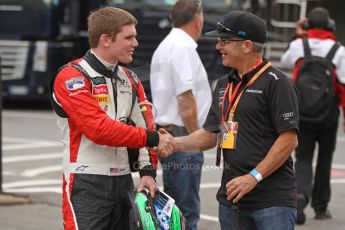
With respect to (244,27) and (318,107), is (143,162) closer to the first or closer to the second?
(244,27)

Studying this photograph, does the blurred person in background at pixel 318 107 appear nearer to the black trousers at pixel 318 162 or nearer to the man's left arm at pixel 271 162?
the black trousers at pixel 318 162

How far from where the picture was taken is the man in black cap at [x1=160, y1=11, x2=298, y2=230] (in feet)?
14.5

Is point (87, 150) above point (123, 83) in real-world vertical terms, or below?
below

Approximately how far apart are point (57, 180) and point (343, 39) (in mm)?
14506

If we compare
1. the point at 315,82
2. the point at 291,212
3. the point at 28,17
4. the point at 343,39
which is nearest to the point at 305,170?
the point at 315,82

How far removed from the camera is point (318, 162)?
322 inches

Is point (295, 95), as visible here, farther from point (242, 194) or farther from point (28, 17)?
point (28, 17)

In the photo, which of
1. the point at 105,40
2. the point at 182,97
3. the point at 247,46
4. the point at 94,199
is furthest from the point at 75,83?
the point at 182,97

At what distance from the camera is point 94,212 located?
4.58 m

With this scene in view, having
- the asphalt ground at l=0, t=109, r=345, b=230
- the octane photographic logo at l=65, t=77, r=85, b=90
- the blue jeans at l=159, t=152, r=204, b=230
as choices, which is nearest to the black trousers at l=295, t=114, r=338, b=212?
the asphalt ground at l=0, t=109, r=345, b=230

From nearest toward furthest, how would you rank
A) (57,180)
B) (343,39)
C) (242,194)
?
(242,194)
(57,180)
(343,39)

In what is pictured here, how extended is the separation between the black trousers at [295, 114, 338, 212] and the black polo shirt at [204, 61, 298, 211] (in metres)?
3.49

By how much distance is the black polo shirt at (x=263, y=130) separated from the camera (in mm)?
4445

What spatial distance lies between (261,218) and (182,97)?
1.93 metres
